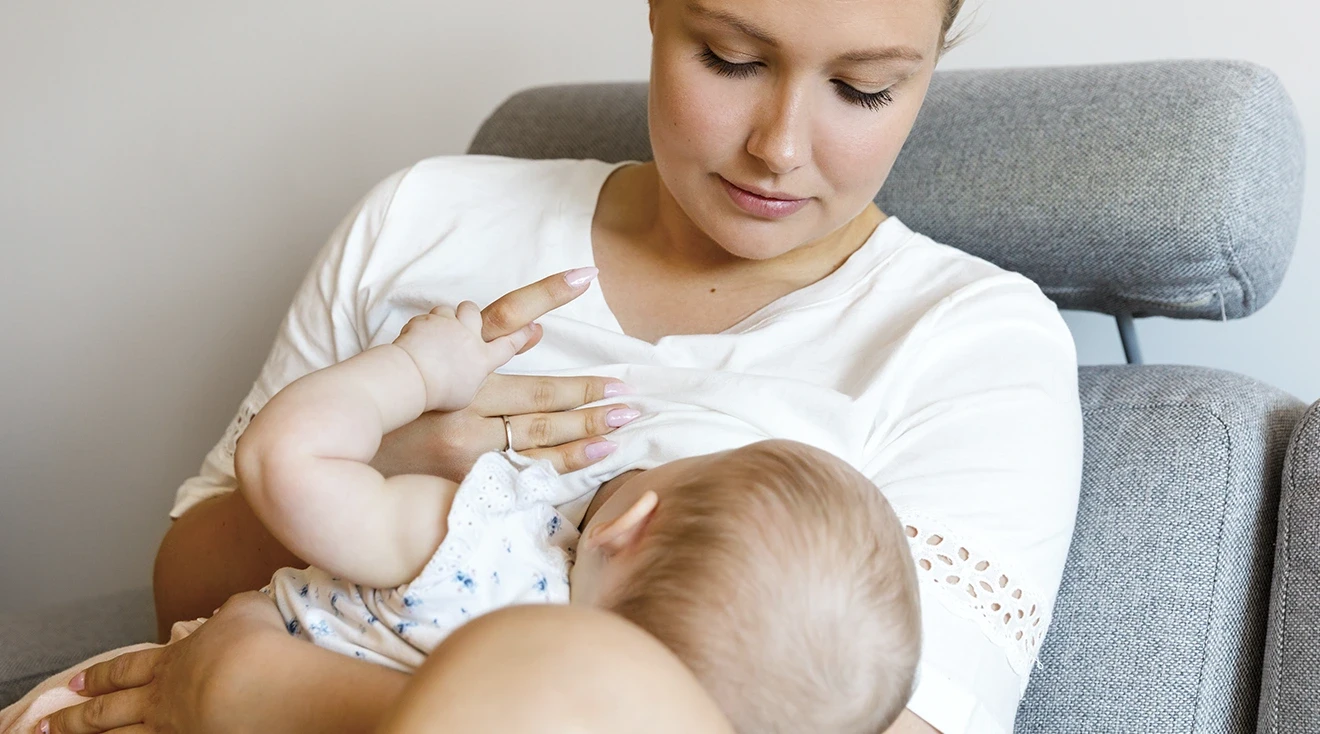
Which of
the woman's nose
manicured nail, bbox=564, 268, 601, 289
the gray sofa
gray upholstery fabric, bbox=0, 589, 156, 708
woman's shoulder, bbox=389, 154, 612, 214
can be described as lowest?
gray upholstery fabric, bbox=0, 589, 156, 708

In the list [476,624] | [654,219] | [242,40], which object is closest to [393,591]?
[476,624]

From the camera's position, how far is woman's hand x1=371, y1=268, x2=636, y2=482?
1176mm

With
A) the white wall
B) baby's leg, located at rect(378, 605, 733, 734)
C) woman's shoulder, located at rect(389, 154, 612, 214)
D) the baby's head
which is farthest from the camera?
the white wall

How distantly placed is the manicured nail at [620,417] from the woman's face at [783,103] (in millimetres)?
229

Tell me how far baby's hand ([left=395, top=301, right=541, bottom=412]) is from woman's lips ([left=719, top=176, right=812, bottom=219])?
0.29 m

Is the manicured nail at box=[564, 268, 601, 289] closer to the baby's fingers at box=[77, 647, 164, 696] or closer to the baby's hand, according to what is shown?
the baby's hand

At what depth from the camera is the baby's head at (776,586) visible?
0.81 m

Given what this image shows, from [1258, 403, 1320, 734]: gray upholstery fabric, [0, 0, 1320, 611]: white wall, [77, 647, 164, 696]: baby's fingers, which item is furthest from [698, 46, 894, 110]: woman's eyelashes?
[0, 0, 1320, 611]: white wall

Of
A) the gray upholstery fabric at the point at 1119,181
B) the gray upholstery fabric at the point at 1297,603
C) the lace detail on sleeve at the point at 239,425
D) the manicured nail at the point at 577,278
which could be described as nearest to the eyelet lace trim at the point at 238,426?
the lace detail on sleeve at the point at 239,425

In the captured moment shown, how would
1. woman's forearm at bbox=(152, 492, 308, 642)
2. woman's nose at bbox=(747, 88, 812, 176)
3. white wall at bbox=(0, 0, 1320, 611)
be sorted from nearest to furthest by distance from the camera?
woman's nose at bbox=(747, 88, 812, 176) < woman's forearm at bbox=(152, 492, 308, 642) < white wall at bbox=(0, 0, 1320, 611)

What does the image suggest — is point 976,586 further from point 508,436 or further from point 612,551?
point 508,436

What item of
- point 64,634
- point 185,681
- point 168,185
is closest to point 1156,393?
point 185,681

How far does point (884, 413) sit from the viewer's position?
1210 mm

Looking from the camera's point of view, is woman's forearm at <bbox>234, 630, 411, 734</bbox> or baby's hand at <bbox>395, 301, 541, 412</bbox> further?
baby's hand at <bbox>395, 301, 541, 412</bbox>
